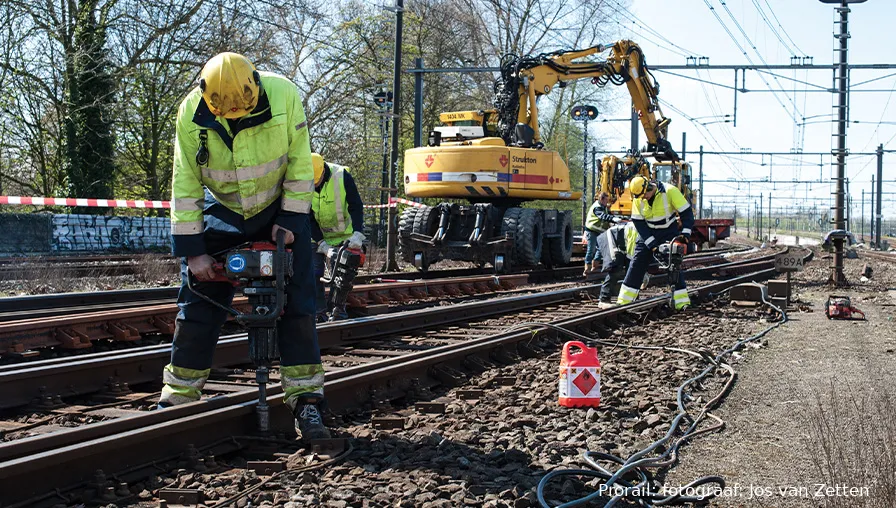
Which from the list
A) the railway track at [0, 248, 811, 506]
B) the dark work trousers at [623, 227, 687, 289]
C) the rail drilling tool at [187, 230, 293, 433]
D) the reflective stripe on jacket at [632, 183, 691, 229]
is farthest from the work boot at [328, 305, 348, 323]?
the reflective stripe on jacket at [632, 183, 691, 229]

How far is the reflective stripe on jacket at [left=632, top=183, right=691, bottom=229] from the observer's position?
11570 mm

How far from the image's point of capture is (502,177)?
1727 centimetres

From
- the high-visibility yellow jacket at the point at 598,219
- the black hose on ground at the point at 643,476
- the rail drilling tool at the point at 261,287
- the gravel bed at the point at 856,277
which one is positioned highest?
the high-visibility yellow jacket at the point at 598,219

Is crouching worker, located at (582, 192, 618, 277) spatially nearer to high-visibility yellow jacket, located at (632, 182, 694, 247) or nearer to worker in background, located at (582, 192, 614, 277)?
worker in background, located at (582, 192, 614, 277)

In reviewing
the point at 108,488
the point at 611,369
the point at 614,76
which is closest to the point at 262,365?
the point at 108,488

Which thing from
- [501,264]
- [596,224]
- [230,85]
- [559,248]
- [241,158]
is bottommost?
[501,264]

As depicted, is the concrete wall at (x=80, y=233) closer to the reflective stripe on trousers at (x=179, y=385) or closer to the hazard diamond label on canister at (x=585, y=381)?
the reflective stripe on trousers at (x=179, y=385)

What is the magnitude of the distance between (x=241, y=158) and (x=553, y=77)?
48.3 ft

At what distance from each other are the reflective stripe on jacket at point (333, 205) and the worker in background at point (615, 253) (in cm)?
523

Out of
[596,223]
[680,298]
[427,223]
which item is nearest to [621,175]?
[596,223]

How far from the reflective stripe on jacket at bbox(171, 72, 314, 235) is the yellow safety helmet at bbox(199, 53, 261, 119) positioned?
0.12 meters

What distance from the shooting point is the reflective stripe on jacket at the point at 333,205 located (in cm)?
728

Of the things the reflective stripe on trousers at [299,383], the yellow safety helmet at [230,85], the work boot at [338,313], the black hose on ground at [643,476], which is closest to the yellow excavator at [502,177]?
the work boot at [338,313]

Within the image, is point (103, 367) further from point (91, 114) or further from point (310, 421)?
point (91, 114)
